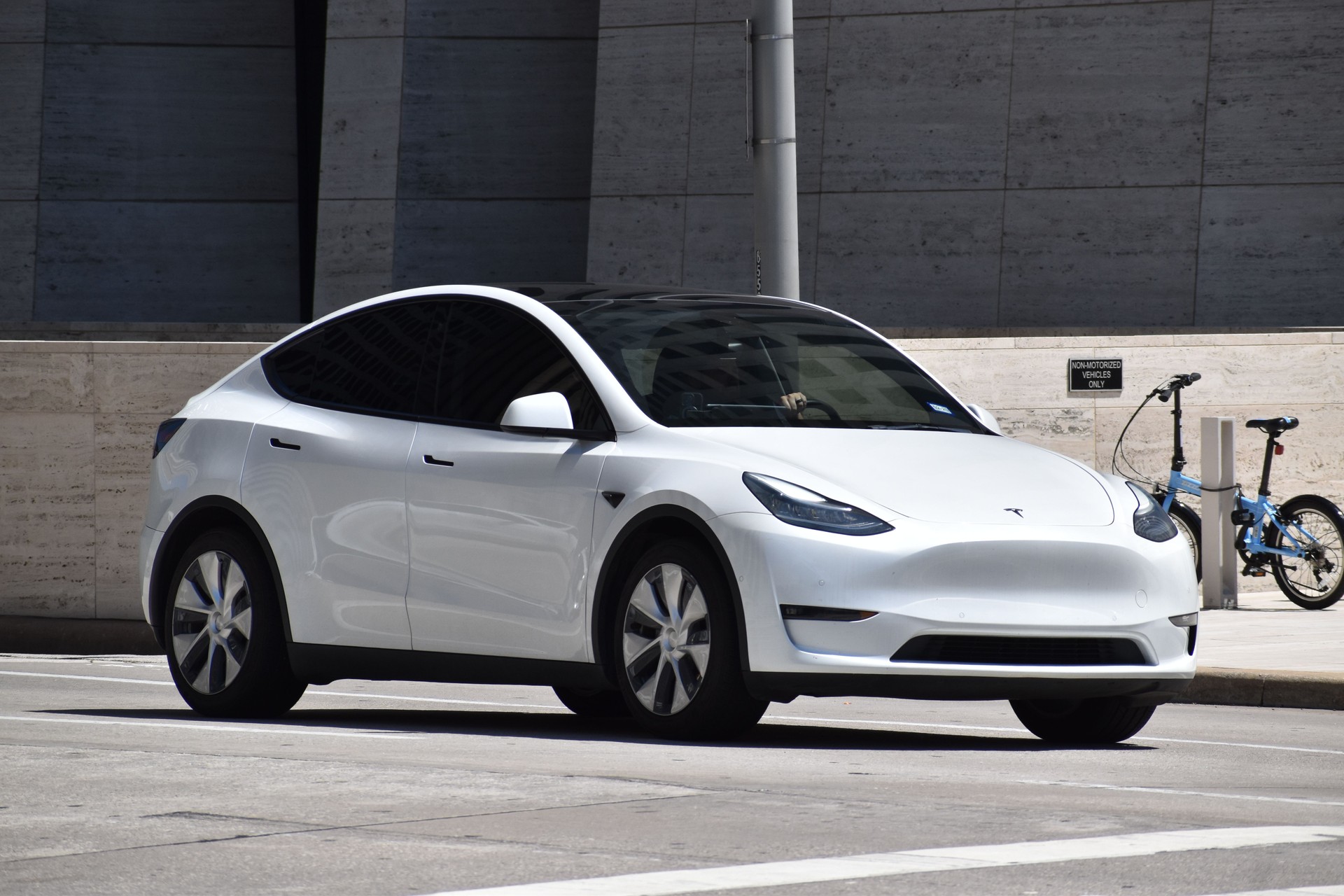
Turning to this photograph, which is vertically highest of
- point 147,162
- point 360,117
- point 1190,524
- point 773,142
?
point 360,117

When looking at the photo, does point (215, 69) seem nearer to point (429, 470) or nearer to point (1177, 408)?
point (1177, 408)

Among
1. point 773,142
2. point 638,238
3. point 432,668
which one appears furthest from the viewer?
point 638,238

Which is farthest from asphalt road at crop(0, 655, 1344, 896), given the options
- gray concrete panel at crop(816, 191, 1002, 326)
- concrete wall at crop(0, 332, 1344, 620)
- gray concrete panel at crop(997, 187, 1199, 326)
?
gray concrete panel at crop(816, 191, 1002, 326)

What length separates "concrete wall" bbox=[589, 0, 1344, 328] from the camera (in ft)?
67.8

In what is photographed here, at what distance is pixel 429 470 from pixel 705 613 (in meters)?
1.48

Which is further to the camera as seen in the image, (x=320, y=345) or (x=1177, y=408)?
(x=1177, y=408)

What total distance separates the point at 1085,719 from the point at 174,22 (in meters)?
21.1

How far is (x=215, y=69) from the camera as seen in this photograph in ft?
89.0

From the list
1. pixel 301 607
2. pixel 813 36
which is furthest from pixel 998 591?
pixel 813 36

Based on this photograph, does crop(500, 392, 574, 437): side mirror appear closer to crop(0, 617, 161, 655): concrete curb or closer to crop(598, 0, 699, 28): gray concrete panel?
crop(0, 617, 161, 655): concrete curb

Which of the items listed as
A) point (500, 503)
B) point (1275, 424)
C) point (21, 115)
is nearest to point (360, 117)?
point (21, 115)

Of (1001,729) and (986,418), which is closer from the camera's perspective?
(986,418)

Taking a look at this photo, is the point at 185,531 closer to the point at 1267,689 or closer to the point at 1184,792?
the point at 1184,792

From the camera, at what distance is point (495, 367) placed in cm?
867
